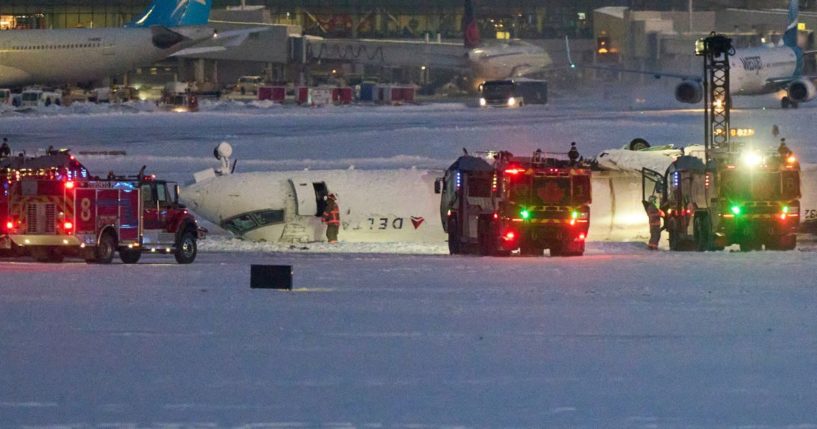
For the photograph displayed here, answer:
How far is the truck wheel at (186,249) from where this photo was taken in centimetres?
2814

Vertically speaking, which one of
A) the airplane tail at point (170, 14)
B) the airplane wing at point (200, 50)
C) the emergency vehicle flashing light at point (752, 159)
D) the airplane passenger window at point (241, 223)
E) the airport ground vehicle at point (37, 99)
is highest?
the airplane tail at point (170, 14)

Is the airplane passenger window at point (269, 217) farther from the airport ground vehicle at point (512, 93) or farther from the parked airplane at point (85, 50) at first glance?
the airport ground vehicle at point (512, 93)

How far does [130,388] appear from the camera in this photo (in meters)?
13.2

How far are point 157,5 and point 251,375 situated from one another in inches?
3176

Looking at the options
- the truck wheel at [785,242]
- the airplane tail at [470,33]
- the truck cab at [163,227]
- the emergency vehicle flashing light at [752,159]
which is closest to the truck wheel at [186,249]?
the truck cab at [163,227]

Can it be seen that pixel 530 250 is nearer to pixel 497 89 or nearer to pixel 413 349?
pixel 413 349

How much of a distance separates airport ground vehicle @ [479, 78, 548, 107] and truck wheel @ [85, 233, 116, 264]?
64762 mm

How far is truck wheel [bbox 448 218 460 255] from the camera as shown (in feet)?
103

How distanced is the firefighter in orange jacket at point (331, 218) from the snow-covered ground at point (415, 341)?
10.3 feet

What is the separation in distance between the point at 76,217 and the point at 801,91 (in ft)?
200

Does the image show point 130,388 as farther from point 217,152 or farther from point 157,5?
point 157,5

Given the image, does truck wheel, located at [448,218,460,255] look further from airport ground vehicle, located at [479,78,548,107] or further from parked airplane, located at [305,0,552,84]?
parked airplane, located at [305,0,552,84]

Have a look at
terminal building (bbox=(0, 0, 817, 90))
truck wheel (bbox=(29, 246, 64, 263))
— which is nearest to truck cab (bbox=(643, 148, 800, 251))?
truck wheel (bbox=(29, 246, 64, 263))

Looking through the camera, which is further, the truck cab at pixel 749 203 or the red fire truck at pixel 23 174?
the truck cab at pixel 749 203
